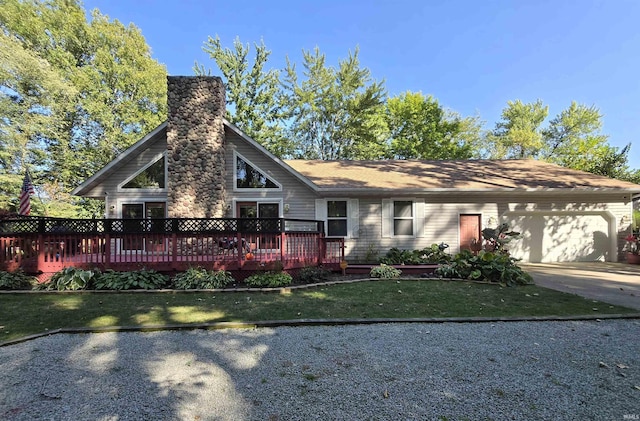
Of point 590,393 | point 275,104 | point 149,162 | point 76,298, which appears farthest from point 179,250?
point 275,104

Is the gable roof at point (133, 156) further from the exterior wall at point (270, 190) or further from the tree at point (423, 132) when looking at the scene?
A: the tree at point (423, 132)

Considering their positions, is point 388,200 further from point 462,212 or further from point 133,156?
point 133,156

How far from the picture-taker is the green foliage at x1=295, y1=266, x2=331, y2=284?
761cm

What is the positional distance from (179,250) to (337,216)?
549 cm

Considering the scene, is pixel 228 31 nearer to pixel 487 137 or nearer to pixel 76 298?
pixel 76 298

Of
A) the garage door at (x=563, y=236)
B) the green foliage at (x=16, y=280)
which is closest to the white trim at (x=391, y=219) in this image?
the garage door at (x=563, y=236)

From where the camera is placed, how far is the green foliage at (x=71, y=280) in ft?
21.9

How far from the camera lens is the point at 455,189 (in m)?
10.9

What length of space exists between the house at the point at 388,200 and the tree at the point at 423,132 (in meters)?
12.3

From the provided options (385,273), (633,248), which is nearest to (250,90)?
(385,273)

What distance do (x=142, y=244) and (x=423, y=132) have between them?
874 inches

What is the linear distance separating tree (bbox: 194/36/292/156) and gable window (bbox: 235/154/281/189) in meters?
13.3

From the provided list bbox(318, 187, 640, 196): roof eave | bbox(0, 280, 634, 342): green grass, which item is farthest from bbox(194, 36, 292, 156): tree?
bbox(0, 280, 634, 342): green grass

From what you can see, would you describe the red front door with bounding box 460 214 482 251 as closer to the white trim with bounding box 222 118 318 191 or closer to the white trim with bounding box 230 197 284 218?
the white trim with bounding box 222 118 318 191
